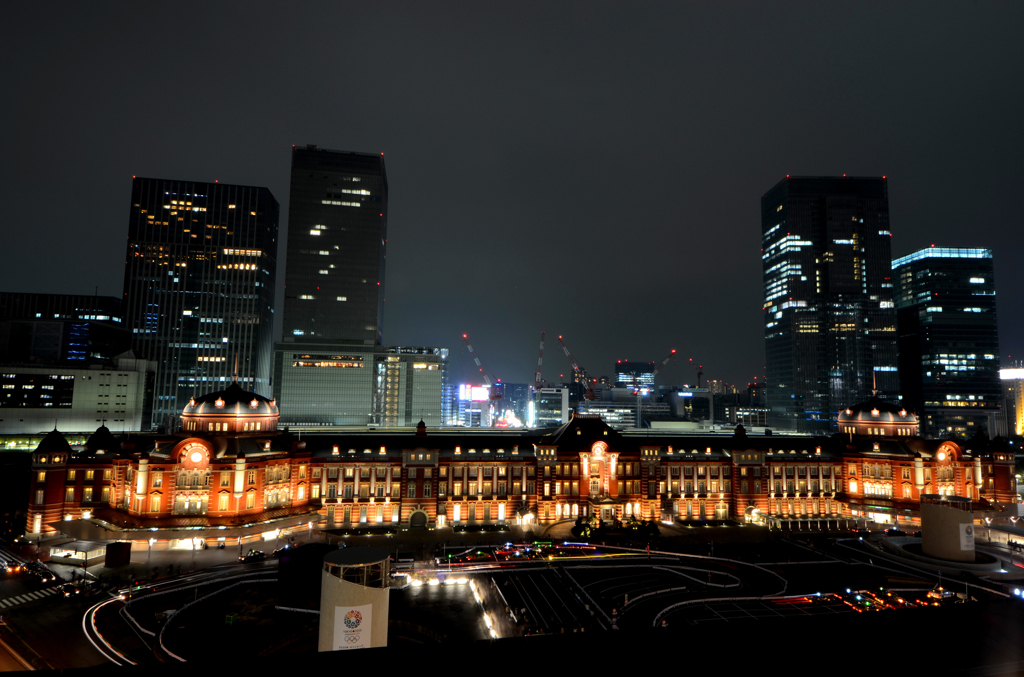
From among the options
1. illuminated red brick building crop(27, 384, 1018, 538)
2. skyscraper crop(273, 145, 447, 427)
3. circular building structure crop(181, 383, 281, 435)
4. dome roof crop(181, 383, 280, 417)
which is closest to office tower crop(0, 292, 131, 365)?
skyscraper crop(273, 145, 447, 427)

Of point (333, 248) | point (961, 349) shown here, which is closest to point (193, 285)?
point (333, 248)

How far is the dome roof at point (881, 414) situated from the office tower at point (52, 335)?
193 m

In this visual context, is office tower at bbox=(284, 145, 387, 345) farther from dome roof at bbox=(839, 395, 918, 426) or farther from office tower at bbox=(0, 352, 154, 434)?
dome roof at bbox=(839, 395, 918, 426)

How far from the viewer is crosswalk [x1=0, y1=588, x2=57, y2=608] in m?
49.9

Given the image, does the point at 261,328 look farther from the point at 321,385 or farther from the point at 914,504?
the point at 914,504

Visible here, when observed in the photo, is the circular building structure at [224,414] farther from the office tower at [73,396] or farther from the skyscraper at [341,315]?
the skyscraper at [341,315]

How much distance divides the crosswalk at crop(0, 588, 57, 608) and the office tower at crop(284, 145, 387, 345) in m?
132

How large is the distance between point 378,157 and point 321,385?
267 ft

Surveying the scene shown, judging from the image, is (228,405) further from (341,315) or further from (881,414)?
(881,414)

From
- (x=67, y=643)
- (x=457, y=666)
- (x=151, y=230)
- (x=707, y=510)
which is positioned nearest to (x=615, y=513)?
(x=707, y=510)

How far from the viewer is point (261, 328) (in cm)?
18288

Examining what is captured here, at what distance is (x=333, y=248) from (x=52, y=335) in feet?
287

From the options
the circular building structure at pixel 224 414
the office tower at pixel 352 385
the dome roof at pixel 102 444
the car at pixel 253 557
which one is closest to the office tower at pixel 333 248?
the office tower at pixel 352 385

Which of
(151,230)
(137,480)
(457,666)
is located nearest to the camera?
(457,666)
